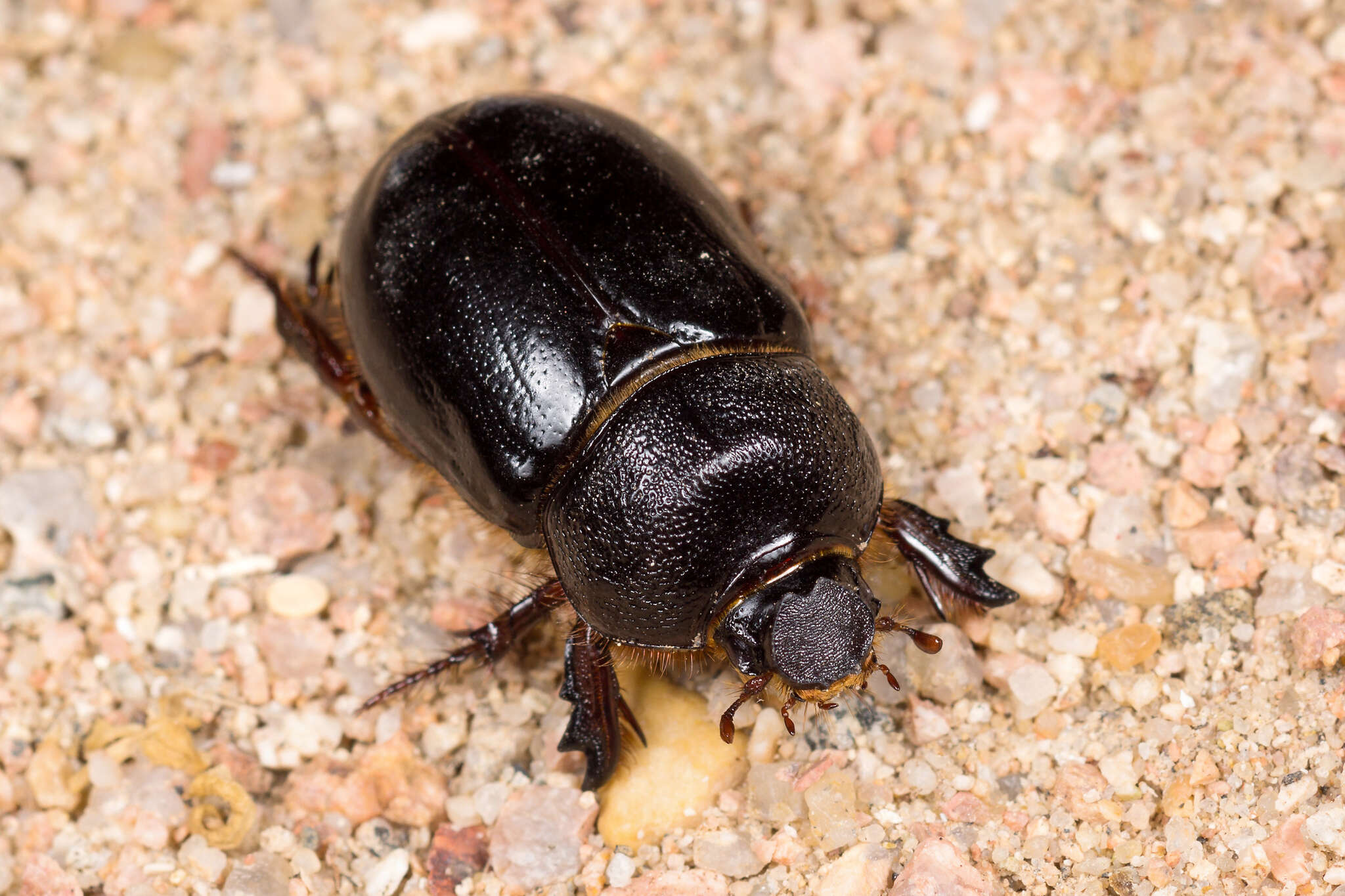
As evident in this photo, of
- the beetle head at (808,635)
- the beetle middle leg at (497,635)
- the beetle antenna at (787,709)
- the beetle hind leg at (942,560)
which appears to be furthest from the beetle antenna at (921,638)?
the beetle middle leg at (497,635)

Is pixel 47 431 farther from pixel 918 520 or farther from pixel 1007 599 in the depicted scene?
pixel 1007 599

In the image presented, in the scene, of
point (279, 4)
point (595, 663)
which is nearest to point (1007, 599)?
point (595, 663)

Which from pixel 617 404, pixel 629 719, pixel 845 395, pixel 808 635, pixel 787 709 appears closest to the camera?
pixel 808 635

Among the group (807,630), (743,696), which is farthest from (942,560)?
(743,696)

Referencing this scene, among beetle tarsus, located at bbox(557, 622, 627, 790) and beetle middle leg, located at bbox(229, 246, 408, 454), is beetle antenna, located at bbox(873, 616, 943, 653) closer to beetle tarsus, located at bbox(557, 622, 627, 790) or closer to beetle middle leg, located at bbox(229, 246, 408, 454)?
beetle tarsus, located at bbox(557, 622, 627, 790)

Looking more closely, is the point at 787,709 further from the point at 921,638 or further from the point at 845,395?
the point at 845,395
